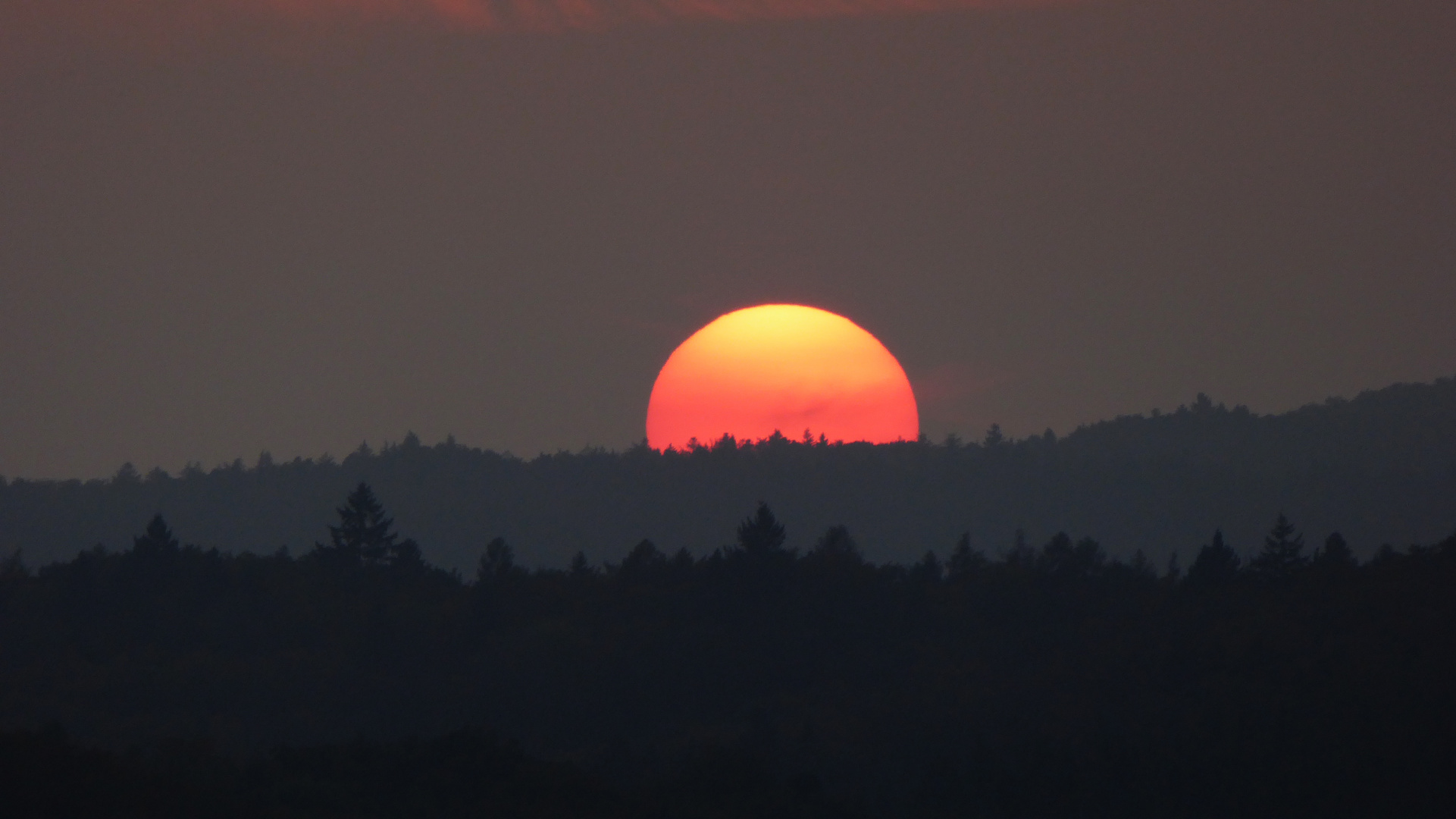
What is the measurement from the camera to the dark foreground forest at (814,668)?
3354 inches

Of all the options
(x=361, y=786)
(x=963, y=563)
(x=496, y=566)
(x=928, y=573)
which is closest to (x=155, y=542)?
(x=496, y=566)

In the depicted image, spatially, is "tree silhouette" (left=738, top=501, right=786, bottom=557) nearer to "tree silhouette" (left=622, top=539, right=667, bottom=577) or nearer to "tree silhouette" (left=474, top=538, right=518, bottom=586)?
"tree silhouette" (left=622, top=539, right=667, bottom=577)

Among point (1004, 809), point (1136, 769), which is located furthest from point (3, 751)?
point (1136, 769)

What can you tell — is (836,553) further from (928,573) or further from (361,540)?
(361,540)

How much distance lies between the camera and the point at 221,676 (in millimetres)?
105188

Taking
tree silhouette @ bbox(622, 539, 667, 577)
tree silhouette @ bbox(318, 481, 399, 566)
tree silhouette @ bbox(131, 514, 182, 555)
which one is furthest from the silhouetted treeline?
tree silhouette @ bbox(318, 481, 399, 566)

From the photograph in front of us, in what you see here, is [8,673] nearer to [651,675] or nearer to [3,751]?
[651,675]

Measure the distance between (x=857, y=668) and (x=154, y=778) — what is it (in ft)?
206

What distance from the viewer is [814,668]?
109000 mm

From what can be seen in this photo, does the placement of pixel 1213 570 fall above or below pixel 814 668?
above

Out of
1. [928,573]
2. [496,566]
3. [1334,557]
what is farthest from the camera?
[496,566]

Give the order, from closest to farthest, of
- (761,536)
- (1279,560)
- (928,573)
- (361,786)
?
(361,786)
(1279,560)
(761,536)
(928,573)

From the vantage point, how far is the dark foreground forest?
85188 millimetres

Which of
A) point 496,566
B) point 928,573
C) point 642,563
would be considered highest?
point 496,566
